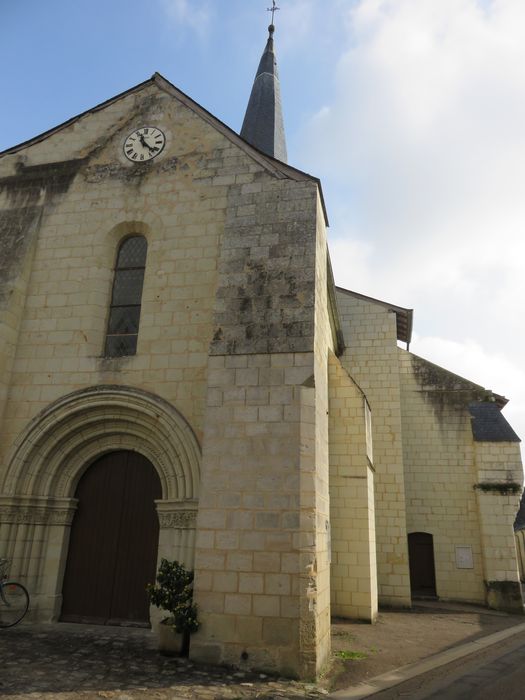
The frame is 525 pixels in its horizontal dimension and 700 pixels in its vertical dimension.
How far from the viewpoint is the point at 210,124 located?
8.50 m

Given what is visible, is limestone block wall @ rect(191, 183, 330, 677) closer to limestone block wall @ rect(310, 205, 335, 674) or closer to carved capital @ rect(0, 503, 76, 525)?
limestone block wall @ rect(310, 205, 335, 674)

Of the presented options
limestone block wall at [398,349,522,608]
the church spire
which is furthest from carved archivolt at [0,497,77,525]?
the church spire

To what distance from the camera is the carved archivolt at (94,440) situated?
22.7ft

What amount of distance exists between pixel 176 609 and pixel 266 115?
16.6m

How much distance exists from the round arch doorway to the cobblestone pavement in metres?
0.74

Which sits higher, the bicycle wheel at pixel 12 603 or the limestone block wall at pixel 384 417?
the limestone block wall at pixel 384 417

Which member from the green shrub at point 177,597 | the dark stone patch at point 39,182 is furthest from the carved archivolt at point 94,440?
the dark stone patch at point 39,182

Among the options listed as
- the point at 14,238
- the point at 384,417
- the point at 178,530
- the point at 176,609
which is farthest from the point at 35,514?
the point at 384,417

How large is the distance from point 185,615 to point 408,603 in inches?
300

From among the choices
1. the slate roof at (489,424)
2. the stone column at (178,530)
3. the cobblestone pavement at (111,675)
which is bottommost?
the cobblestone pavement at (111,675)

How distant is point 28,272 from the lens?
323 inches

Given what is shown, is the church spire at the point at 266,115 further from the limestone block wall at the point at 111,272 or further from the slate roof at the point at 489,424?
the slate roof at the point at 489,424

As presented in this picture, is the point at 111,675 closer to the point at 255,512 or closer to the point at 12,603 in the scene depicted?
the point at 255,512

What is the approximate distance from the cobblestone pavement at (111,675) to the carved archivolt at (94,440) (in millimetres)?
1862
